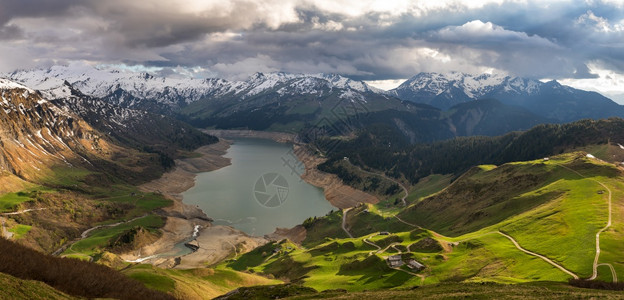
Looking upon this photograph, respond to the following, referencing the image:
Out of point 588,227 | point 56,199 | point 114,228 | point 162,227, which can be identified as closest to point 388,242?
point 588,227

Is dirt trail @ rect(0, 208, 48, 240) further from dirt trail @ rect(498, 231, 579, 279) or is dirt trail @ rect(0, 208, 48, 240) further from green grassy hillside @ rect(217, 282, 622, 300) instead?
dirt trail @ rect(498, 231, 579, 279)

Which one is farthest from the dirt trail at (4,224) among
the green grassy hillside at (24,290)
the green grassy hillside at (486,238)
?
the green grassy hillside at (24,290)

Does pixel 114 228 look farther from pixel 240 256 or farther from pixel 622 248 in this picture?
pixel 622 248

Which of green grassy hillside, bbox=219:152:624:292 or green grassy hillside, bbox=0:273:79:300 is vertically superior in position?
green grassy hillside, bbox=0:273:79:300

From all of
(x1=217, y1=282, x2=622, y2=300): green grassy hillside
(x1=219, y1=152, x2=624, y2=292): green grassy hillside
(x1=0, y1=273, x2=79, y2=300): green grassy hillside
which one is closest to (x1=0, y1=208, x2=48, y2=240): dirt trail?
(x1=219, y1=152, x2=624, y2=292): green grassy hillside

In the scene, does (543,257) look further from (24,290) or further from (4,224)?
(4,224)

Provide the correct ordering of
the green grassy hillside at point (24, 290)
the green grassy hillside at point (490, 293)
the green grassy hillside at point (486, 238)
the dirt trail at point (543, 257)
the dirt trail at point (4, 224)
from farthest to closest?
1. the dirt trail at point (4, 224)
2. the green grassy hillside at point (486, 238)
3. the dirt trail at point (543, 257)
4. the green grassy hillside at point (490, 293)
5. the green grassy hillside at point (24, 290)

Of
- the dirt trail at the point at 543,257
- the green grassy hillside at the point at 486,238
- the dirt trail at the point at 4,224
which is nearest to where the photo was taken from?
the dirt trail at the point at 543,257

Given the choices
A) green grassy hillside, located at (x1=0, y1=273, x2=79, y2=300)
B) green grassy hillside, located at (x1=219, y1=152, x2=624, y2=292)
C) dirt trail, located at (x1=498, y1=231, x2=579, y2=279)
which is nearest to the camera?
green grassy hillside, located at (x1=0, y1=273, x2=79, y2=300)

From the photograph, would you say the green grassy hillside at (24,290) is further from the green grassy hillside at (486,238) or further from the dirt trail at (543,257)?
the dirt trail at (543,257)

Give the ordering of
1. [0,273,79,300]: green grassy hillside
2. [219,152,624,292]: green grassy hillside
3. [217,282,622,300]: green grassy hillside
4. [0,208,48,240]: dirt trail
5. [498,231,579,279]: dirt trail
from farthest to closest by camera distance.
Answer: [0,208,48,240]: dirt trail < [219,152,624,292]: green grassy hillside < [498,231,579,279]: dirt trail < [217,282,622,300]: green grassy hillside < [0,273,79,300]: green grassy hillside

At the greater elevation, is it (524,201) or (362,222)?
(524,201)
